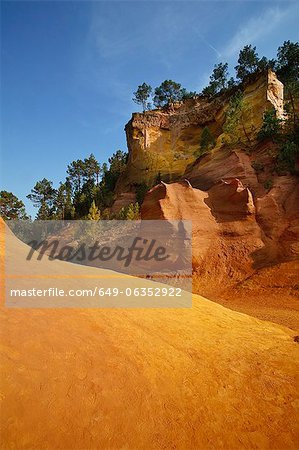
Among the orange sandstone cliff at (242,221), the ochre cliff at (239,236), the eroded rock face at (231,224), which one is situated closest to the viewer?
the orange sandstone cliff at (242,221)

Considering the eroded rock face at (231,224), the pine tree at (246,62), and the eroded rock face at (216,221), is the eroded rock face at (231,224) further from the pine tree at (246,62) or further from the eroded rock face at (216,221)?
the pine tree at (246,62)

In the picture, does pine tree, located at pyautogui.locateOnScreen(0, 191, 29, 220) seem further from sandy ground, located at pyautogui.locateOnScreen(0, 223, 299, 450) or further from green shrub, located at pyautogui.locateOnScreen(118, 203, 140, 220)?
sandy ground, located at pyautogui.locateOnScreen(0, 223, 299, 450)

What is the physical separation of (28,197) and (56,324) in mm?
61189

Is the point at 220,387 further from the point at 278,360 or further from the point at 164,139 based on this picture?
the point at 164,139

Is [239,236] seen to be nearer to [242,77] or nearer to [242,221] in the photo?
[242,221]

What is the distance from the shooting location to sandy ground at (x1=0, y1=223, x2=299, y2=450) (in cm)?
351

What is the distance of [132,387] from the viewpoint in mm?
4402

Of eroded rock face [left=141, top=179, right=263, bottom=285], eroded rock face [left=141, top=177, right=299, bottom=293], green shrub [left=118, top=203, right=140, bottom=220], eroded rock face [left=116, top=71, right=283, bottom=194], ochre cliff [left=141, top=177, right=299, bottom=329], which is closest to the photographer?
ochre cliff [left=141, top=177, right=299, bottom=329]

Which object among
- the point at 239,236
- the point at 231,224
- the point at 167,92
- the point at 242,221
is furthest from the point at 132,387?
the point at 167,92

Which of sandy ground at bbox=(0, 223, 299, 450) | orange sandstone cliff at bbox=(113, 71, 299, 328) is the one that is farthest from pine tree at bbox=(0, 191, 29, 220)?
sandy ground at bbox=(0, 223, 299, 450)

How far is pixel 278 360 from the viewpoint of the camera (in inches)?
239

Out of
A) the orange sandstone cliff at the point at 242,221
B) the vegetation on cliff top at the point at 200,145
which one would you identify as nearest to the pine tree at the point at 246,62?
the vegetation on cliff top at the point at 200,145

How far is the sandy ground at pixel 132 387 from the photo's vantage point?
11.5 ft

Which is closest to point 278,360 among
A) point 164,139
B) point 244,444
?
point 244,444
